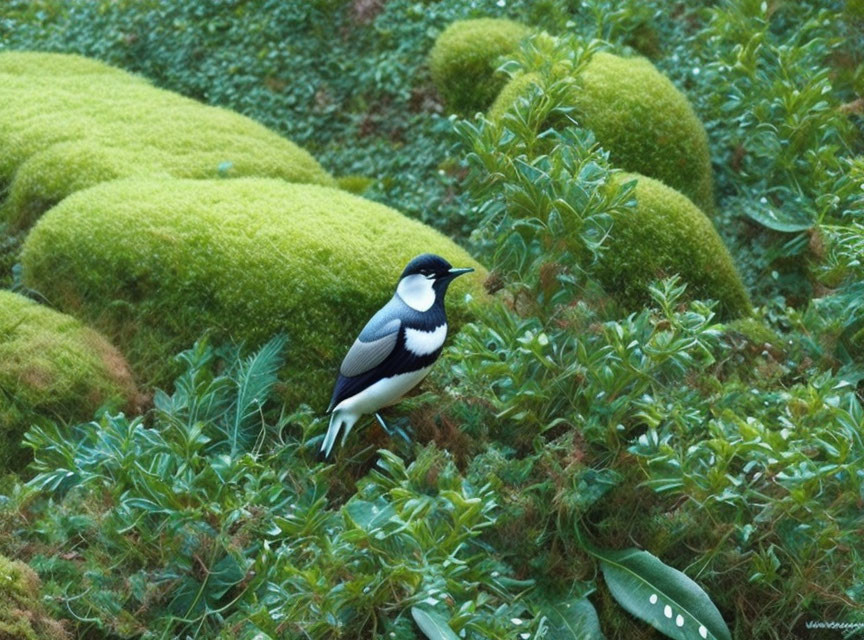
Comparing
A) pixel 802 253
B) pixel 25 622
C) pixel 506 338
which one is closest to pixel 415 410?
pixel 506 338

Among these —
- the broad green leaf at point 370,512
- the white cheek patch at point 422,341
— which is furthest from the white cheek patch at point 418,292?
the broad green leaf at point 370,512

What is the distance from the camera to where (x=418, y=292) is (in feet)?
14.5

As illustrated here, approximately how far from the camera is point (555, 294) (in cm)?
468

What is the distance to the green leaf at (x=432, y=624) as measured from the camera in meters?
3.51

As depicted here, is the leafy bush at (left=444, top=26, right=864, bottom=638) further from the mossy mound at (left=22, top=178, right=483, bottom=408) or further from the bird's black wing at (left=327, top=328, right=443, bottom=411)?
the mossy mound at (left=22, top=178, right=483, bottom=408)

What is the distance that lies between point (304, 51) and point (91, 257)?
304 centimetres

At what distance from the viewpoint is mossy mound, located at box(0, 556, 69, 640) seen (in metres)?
3.74

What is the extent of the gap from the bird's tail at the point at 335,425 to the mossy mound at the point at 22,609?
3.86 ft

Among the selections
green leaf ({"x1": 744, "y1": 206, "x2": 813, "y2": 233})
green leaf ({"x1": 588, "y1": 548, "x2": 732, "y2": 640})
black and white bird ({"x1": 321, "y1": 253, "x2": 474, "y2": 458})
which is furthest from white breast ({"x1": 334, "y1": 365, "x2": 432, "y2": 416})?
green leaf ({"x1": 744, "y1": 206, "x2": 813, "y2": 233})

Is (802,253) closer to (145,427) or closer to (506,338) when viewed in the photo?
(506,338)

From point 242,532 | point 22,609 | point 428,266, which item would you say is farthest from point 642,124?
point 22,609

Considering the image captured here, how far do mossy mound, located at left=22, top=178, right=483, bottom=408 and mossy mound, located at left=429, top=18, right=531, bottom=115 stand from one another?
1.79 m

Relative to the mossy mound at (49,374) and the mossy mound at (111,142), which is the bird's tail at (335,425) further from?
the mossy mound at (111,142)

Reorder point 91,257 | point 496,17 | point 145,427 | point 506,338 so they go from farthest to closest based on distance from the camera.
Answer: point 496,17 < point 91,257 < point 145,427 < point 506,338
